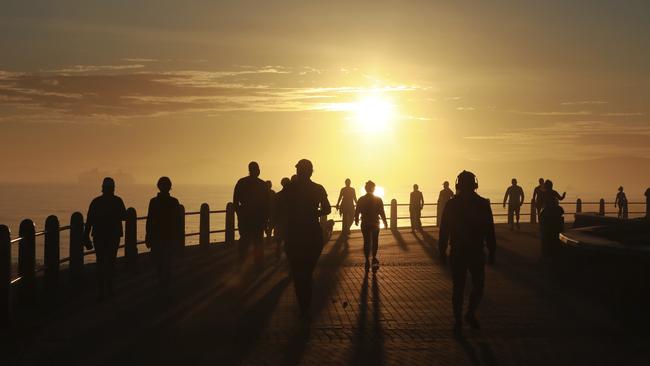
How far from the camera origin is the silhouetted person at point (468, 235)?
37.3 feet

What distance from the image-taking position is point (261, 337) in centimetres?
1073

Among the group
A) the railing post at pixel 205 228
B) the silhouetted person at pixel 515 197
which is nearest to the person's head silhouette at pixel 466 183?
the railing post at pixel 205 228

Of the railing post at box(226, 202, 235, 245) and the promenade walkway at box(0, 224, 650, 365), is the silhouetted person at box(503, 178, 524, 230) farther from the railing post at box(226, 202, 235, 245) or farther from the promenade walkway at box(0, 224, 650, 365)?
the promenade walkway at box(0, 224, 650, 365)

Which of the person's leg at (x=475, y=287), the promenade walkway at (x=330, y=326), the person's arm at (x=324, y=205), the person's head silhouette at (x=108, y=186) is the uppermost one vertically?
the person's head silhouette at (x=108, y=186)

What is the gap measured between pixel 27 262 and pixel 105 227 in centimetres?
164

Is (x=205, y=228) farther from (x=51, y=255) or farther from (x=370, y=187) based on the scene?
(x=51, y=255)

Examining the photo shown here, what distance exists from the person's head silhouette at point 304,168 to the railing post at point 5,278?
3581 millimetres

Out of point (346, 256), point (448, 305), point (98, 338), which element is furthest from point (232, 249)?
point (98, 338)

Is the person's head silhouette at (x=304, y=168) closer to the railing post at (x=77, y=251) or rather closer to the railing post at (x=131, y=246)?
the railing post at (x=77, y=251)

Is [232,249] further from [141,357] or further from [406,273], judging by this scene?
[141,357]

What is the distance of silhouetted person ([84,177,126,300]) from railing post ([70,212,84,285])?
4.40 feet

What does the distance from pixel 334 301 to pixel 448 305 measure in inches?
65.9

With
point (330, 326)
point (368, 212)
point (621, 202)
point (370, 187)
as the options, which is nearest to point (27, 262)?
point (330, 326)

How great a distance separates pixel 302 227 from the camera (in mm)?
12008
